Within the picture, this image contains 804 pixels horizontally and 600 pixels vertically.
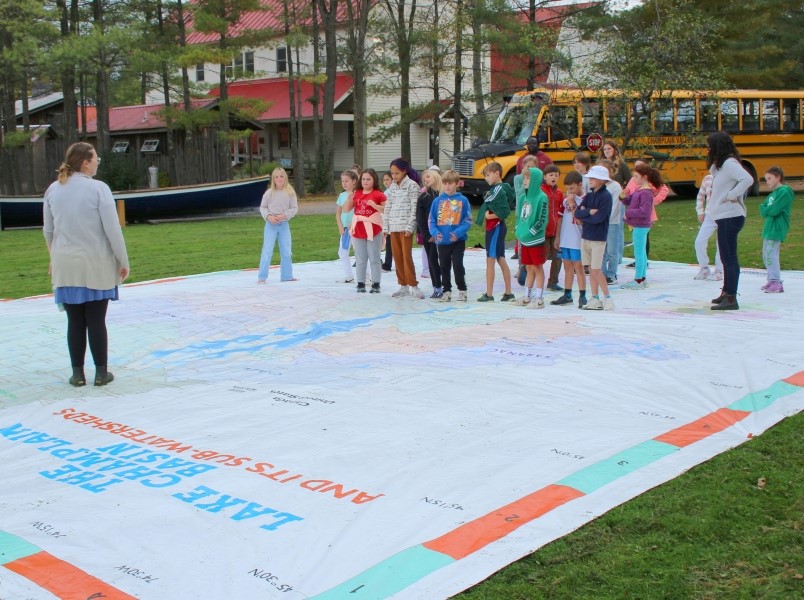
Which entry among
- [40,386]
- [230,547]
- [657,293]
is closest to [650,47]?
[657,293]

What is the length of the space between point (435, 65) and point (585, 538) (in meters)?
28.8

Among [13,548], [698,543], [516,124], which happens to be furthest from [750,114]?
[13,548]

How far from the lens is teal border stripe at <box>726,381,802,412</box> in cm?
590

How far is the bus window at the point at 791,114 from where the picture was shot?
27.6m

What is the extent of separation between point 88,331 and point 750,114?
24.7 m

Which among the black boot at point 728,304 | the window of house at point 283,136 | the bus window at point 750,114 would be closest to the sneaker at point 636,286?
the black boot at point 728,304

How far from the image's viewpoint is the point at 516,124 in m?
25.8

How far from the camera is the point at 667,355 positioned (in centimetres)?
730

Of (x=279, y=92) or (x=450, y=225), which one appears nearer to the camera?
(x=450, y=225)

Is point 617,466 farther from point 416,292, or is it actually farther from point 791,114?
point 791,114

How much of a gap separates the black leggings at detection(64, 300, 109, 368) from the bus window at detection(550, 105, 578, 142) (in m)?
18.3

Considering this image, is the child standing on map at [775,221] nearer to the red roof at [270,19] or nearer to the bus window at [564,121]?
the bus window at [564,121]

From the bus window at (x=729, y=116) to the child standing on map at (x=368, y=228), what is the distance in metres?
18.5

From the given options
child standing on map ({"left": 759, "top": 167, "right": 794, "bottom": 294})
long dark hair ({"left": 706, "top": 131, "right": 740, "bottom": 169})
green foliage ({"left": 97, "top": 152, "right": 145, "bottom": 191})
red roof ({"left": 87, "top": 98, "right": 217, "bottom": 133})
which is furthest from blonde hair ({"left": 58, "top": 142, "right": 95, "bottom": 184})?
red roof ({"left": 87, "top": 98, "right": 217, "bottom": 133})
